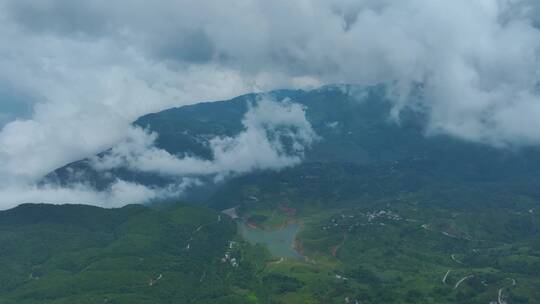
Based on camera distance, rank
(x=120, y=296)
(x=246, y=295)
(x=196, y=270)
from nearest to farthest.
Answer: (x=120, y=296) < (x=246, y=295) < (x=196, y=270)

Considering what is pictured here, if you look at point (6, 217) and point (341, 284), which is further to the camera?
point (6, 217)

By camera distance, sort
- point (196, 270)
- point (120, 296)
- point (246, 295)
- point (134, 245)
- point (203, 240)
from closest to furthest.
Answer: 1. point (120, 296)
2. point (246, 295)
3. point (196, 270)
4. point (134, 245)
5. point (203, 240)

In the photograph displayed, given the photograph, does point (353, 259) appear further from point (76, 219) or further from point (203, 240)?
point (76, 219)

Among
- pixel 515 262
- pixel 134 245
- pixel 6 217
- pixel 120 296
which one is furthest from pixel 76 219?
pixel 515 262

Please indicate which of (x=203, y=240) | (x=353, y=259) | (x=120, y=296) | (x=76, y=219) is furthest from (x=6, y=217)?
(x=353, y=259)

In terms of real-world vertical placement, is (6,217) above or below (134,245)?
above

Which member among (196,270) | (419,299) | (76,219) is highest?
(76,219)

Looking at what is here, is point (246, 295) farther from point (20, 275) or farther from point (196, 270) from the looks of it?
point (20, 275)

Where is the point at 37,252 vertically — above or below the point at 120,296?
above

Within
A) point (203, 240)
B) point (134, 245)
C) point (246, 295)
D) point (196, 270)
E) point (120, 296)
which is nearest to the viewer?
point (120, 296)
